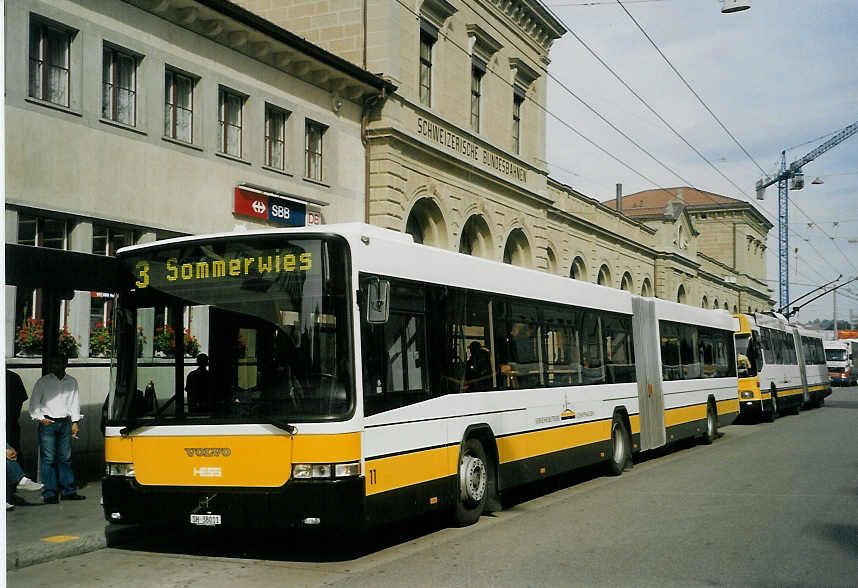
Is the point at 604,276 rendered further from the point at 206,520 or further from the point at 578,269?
the point at 206,520

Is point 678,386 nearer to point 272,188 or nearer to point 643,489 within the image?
point 643,489

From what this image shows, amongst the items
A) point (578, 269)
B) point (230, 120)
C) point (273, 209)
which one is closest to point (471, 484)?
point (273, 209)

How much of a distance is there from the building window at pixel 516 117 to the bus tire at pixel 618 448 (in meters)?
17.7

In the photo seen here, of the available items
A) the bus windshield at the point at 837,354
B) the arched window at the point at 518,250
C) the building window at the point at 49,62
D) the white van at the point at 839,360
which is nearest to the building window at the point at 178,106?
the building window at the point at 49,62

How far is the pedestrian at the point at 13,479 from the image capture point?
11.5 metres

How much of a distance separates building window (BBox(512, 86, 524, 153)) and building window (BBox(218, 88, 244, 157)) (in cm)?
1453

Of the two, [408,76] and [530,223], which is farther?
[530,223]

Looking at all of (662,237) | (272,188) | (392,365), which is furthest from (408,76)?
(662,237)

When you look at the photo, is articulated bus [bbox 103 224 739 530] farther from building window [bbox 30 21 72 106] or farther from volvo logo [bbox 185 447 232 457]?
building window [bbox 30 21 72 106]

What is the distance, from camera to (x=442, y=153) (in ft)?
85.6

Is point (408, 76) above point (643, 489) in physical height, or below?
above

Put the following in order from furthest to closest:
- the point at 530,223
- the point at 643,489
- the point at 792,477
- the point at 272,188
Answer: the point at 530,223
the point at 272,188
the point at 792,477
the point at 643,489

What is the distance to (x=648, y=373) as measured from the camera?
1753 cm

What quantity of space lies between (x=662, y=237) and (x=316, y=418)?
157 feet
